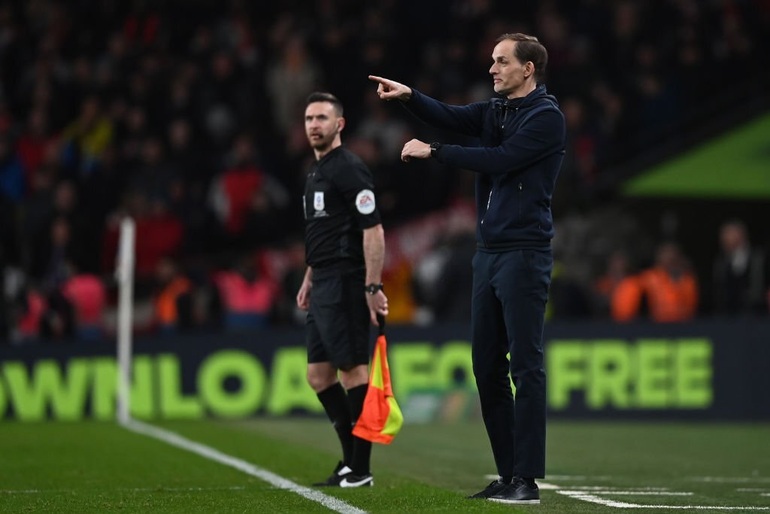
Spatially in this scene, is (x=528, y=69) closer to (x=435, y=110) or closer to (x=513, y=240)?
(x=435, y=110)

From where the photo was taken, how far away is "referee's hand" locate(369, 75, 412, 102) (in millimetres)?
7832

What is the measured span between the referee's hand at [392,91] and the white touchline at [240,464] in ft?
6.70

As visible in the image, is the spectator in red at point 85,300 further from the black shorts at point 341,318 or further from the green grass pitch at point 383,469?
the black shorts at point 341,318

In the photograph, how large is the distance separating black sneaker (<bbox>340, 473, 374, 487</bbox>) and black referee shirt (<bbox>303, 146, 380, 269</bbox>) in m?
1.19

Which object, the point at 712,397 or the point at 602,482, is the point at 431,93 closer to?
the point at 712,397

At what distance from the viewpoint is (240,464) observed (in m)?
10.1

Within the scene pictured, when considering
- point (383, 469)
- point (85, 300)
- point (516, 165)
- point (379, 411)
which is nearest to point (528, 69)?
point (516, 165)

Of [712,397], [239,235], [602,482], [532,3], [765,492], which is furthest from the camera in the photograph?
[532,3]

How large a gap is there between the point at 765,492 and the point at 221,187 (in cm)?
1142

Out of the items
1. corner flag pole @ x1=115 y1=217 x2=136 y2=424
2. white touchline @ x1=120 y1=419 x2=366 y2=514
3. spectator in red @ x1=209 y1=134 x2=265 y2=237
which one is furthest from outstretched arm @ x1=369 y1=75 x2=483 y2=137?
spectator in red @ x1=209 y1=134 x2=265 y2=237

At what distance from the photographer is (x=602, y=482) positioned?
9.29 m

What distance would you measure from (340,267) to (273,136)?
1174 cm

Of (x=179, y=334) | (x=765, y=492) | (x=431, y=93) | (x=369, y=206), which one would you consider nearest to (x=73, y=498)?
(x=369, y=206)

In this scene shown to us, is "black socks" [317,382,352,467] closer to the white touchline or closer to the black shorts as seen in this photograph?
the black shorts
